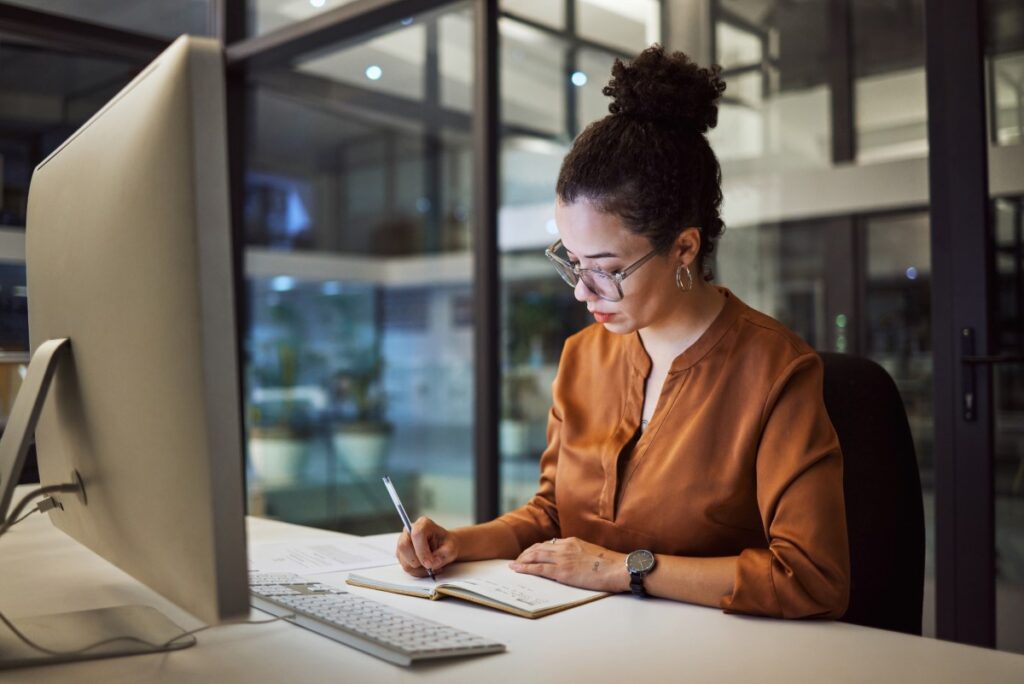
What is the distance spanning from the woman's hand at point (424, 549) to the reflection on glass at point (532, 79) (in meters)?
2.30

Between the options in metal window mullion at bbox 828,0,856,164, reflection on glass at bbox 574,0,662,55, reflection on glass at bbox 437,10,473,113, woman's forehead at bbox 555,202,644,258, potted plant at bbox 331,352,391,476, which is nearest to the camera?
woman's forehead at bbox 555,202,644,258

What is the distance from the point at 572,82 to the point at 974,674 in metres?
2.82

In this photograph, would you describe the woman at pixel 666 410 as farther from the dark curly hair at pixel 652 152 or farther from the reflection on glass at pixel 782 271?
the reflection on glass at pixel 782 271

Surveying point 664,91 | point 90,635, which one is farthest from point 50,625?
point 664,91

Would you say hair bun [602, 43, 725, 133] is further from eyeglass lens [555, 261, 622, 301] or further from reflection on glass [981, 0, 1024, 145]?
reflection on glass [981, 0, 1024, 145]

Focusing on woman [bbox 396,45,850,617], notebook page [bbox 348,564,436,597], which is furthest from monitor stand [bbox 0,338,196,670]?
woman [bbox 396,45,850,617]

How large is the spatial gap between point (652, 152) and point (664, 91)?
102mm

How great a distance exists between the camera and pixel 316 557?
143 cm

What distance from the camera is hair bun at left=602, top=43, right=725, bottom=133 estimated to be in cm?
141

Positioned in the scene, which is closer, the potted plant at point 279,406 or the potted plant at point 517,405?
the potted plant at point 517,405

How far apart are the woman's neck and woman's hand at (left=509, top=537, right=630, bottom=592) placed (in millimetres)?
364

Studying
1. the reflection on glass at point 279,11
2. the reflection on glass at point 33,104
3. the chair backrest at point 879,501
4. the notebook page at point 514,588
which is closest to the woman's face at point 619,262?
the chair backrest at point 879,501

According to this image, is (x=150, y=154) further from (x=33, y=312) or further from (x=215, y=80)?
(x=33, y=312)

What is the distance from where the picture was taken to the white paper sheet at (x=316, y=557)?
136 centimetres
